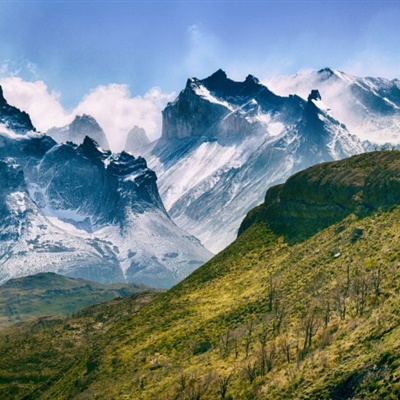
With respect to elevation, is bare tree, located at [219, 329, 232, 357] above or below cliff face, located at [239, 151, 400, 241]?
below

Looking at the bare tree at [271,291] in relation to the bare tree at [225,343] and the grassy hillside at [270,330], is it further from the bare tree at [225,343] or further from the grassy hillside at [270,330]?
the bare tree at [225,343]

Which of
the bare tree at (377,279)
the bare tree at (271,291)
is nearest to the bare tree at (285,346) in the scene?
the bare tree at (377,279)

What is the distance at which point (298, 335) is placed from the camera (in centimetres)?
6894

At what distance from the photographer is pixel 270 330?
75312 millimetres

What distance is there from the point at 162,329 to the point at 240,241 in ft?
117

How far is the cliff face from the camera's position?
104188 mm

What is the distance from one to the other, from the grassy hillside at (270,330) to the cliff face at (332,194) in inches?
122

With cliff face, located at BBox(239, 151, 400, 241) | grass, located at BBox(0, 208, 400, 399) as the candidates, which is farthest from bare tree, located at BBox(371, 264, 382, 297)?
cliff face, located at BBox(239, 151, 400, 241)

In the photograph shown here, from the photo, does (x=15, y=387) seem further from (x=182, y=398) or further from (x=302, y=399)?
(x=302, y=399)

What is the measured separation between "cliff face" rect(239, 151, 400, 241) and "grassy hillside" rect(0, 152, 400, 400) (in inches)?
122

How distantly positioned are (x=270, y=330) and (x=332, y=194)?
4734 cm

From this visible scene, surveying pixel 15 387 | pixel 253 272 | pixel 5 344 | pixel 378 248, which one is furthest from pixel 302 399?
pixel 5 344

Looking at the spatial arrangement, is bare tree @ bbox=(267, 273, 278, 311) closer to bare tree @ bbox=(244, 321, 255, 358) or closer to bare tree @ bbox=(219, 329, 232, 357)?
bare tree @ bbox=(244, 321, 255, 358)

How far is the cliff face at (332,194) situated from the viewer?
104188mm
